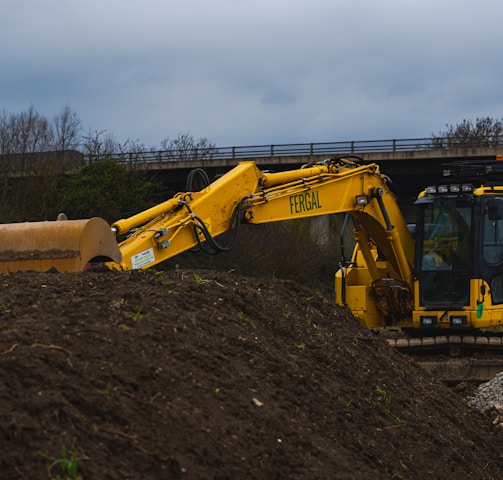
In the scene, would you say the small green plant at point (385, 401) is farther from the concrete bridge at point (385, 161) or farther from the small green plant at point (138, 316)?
the concrete bridge at point (385, 161)

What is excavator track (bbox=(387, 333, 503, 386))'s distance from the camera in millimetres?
13477

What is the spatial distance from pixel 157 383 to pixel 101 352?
0.35 metres

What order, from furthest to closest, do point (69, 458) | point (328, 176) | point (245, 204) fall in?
1. point (328, 176)
2. point (245, 204)
3. point (69, 458)

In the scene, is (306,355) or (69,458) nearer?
(69,458)

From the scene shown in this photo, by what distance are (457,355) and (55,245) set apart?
7.36 meters

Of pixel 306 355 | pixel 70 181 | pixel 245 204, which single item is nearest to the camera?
pixel 306 355

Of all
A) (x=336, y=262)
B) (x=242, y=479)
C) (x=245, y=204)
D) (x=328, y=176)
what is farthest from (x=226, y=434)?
(x=336, y=262)

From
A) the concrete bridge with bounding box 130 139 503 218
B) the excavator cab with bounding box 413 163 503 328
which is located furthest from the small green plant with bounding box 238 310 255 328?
the concrete bridge with bounding box 130 139 503 218

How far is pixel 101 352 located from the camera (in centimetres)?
485

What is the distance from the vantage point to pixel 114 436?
4.24m

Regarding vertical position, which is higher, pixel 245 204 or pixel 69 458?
pixel 245 204

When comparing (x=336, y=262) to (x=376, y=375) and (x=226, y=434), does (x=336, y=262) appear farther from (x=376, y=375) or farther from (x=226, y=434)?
(x=226, y=434)

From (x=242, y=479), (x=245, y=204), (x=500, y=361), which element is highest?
(x=245, y=204)

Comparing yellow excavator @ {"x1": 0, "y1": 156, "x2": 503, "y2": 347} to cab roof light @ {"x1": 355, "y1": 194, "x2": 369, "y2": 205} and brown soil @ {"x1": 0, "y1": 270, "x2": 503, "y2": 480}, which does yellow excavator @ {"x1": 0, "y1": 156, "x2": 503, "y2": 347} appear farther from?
brown soil @ {"x1": 0, "y1": 270, "x2": 503, "y2": 480}
